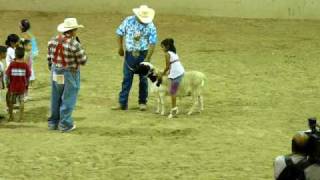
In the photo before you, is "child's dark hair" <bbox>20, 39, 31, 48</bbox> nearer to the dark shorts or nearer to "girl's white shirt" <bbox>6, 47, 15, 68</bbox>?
"girl's white shirt" <bbox>6, 47, 15, 68</bbox>

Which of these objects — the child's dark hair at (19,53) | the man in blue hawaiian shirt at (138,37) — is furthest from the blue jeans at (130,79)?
the child's dark hair at (19,53)

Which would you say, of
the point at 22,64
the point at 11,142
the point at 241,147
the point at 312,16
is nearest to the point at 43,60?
the point at 22,64

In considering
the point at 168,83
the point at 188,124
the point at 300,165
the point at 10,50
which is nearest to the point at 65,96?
the point at 168,83

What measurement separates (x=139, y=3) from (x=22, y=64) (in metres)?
12.8

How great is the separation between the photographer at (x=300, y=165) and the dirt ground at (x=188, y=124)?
8.78 ft

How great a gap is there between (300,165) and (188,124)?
5404 mm

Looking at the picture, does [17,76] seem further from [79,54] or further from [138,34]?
[138,34]

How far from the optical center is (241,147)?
30.5ft

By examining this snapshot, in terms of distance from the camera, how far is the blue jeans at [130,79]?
11.4 metres

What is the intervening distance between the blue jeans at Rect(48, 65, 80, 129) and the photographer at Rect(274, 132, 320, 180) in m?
4.98

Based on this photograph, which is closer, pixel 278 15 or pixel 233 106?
pixel 233 106

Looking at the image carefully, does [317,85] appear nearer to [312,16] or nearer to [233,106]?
[233,106]

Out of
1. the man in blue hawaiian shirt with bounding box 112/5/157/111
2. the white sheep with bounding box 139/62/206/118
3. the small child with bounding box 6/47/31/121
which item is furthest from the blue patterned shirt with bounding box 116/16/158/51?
the small child with bounding box 6/47/31/121

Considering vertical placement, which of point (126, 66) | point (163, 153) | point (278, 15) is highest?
point (278, 15)
